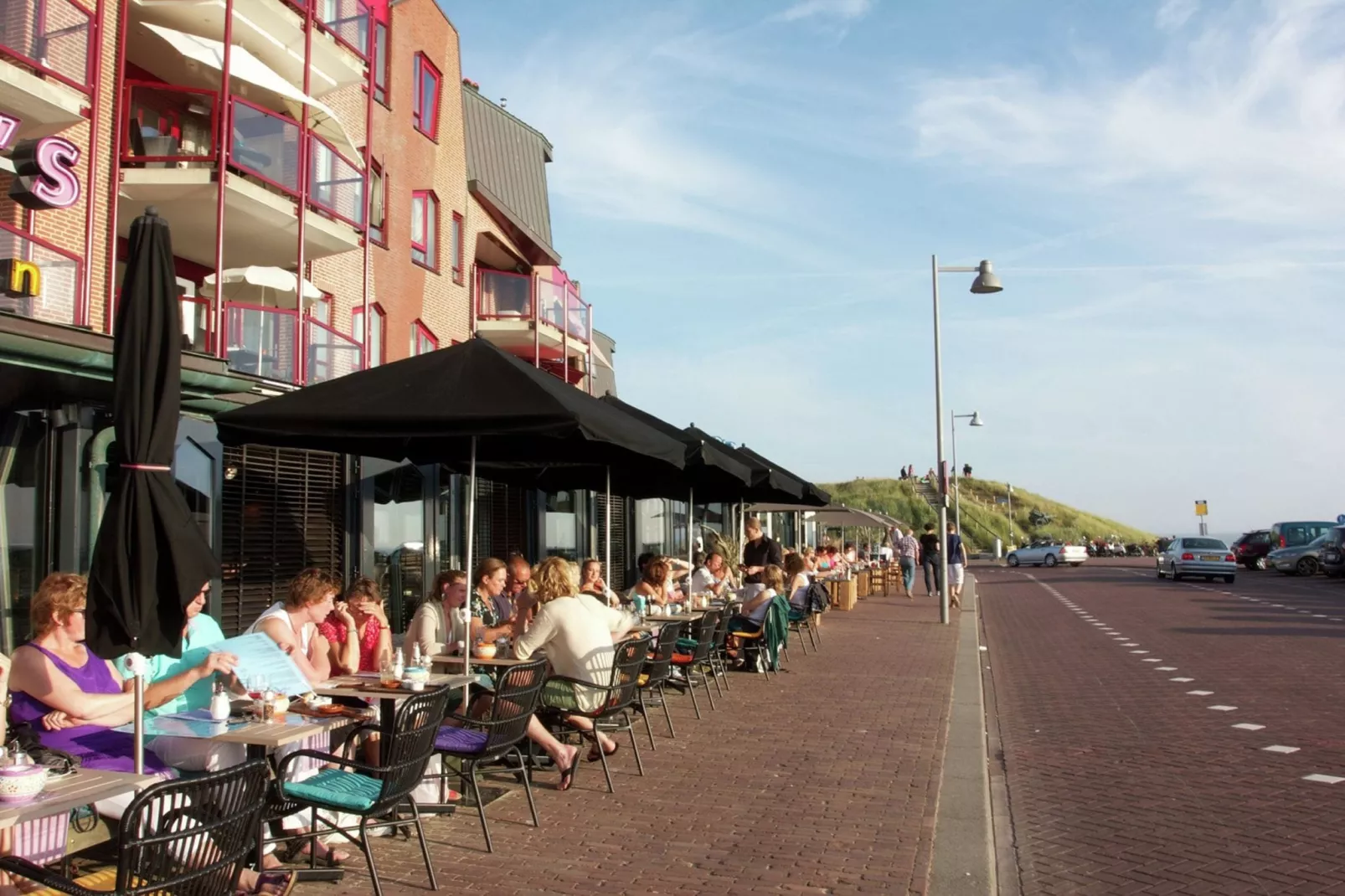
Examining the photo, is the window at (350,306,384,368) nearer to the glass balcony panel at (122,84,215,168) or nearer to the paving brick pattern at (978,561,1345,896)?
the glass balcony panel at (122,84,215,168)

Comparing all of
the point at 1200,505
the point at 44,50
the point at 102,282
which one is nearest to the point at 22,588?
the point at 102,282

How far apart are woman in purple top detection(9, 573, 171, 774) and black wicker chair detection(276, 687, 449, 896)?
29.7 inches

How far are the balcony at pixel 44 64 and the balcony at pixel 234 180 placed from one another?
119 cm

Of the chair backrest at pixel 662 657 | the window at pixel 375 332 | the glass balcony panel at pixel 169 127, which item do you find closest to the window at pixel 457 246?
the window at pixel 375 332

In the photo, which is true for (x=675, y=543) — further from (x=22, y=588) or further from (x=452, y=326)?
(x=22, y=588)

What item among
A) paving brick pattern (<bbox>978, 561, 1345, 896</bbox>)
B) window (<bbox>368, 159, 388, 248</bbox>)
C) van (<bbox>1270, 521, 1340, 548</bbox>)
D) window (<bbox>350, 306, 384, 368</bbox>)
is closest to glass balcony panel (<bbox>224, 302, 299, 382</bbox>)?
window (<bbox>350, 306, 384, 368</bbox>)

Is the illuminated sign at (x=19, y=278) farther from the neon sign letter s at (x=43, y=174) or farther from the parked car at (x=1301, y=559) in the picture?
the parked car at (x=1301, y=559)

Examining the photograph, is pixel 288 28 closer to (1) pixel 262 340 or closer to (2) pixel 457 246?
(1) pixel 262 340

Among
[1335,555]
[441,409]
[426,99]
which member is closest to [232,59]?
[426,99]

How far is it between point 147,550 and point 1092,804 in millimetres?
5827

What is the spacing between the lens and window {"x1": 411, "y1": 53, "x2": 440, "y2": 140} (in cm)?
2175

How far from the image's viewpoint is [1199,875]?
230 inches

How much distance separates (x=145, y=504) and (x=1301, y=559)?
44.6 metres

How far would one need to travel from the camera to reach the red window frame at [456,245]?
23223mm
